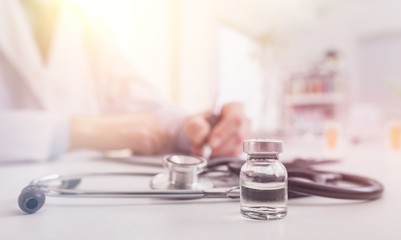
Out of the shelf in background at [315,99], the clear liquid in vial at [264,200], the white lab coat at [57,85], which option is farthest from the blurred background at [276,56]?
the clear liquid in vial at [264,200]

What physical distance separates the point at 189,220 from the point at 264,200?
48mm

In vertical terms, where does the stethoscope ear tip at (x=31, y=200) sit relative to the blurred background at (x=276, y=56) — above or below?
below

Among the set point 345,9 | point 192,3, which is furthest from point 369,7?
point 192,3

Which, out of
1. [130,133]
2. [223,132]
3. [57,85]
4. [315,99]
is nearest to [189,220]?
[223,132]

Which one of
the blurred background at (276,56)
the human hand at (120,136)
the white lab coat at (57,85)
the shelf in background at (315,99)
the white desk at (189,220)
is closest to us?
the white desk at (189,220)

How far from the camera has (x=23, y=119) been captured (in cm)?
52

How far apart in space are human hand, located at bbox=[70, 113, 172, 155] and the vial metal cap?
0.46m

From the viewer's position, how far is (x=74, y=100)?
936mm

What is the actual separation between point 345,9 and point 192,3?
186cm

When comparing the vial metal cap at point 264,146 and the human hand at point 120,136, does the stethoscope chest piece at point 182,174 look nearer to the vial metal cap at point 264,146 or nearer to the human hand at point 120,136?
the vial metal cap at point 264,146

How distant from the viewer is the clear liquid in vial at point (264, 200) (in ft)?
0.66

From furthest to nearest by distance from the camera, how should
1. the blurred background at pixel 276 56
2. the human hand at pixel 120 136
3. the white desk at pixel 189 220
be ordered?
the blurred background at pixel 276 56 → the human hand at pixel 120 136 → the white desk at pixel 189 220

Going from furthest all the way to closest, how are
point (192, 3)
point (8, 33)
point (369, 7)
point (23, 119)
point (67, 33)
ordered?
point (369, 7) < point (192, 3) < point (67, 33) < point (8, 33) < point (23, 119)

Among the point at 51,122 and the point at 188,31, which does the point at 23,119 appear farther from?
the point at 188,31
